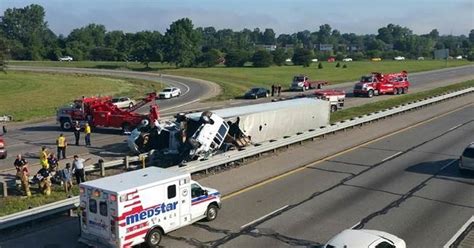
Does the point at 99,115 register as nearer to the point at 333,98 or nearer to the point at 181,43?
the point at 333,98

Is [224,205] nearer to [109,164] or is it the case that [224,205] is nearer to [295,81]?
[109,164]

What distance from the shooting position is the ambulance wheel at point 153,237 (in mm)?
15297

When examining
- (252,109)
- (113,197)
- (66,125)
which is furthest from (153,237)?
(66,125)

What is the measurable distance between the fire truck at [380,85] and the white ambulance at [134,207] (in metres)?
45.3

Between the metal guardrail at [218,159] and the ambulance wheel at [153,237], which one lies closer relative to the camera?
the ambulance wheel at [153,237]

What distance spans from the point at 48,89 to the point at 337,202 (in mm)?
62688

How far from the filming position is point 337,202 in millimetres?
19719

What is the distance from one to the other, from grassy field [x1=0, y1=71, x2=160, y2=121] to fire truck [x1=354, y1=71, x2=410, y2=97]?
2593 cm

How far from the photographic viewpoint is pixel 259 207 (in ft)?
62.5

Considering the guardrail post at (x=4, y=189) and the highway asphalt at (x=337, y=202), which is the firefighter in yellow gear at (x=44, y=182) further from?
the highway asphalt at (x=337, y=202)

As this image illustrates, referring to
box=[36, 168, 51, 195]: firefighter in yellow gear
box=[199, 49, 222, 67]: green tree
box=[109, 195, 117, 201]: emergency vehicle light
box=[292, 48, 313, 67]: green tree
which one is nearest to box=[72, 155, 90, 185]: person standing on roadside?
box=[36, 168, 51, 195]: firefighter in yellow gear

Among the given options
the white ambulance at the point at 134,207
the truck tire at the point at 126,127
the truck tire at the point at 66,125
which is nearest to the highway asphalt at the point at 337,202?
the white ambulance at the point at 134,207

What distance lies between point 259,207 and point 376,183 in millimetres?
5969

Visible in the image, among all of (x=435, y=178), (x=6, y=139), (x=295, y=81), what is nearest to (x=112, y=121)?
(x=6, y=139)
